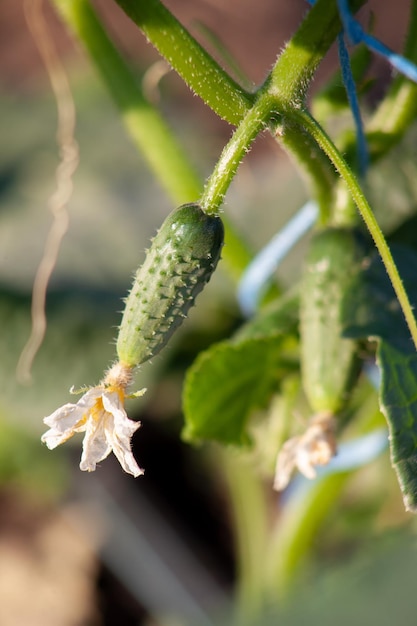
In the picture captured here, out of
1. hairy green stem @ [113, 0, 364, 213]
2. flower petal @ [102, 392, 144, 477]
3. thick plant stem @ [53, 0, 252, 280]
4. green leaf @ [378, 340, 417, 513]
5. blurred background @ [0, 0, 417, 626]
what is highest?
blurred background @ [0, 0, 417, 626]

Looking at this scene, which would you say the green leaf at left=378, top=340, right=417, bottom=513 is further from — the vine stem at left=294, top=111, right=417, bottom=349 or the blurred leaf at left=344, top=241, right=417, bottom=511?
the vine stem at left=294, top=111, right=417, bottom=349

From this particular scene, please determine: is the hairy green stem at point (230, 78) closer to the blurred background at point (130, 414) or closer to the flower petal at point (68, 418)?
the flower petal at point (68, 418)

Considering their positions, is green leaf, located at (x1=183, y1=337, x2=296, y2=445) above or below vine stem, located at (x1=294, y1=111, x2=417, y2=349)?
above

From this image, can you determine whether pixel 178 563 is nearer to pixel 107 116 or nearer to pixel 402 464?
pixel 107 116

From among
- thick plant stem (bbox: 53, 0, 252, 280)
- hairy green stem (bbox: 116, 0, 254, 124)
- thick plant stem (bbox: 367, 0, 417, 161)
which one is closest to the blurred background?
thick plant stem (bbox: 53, 0, 252, 280)

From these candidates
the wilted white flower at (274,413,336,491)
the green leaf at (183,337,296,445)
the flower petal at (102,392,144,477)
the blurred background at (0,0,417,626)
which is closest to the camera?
the flower petal at (102,392,144,477)

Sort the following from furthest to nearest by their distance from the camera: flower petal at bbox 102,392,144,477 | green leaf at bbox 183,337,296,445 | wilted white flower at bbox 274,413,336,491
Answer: green leaf at bbox 183,337,296,445
wilted white flower at bbox 274,413,336,491
flower petal at bbox 102,392,144,477
